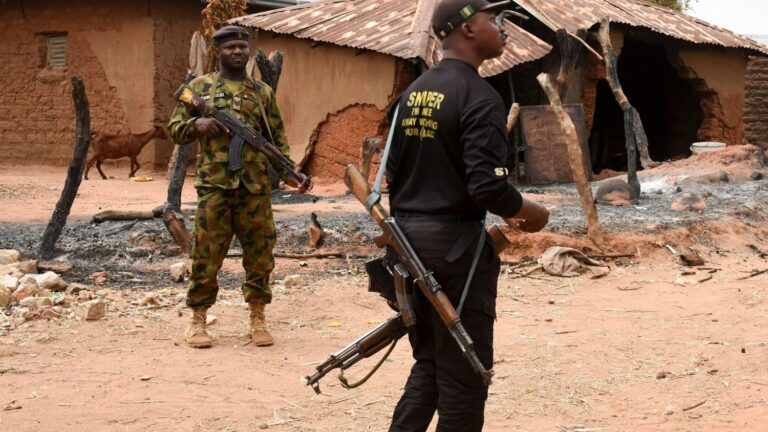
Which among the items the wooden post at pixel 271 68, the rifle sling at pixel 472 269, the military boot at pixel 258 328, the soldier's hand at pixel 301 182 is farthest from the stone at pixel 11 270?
the rifle sling at pixel 472 269

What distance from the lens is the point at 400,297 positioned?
3.33m

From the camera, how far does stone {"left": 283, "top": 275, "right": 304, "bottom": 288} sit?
753cm

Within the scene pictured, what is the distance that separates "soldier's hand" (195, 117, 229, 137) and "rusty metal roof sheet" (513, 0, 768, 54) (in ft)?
26.4

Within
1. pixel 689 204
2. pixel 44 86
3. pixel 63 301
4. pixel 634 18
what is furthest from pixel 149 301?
pixel 44 86

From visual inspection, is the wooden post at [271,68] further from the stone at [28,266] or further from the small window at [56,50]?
the small window at [56,50]

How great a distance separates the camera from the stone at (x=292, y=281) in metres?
7.53

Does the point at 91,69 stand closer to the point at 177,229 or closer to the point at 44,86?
the point at 44,86

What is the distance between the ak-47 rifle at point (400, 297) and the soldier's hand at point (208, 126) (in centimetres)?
210

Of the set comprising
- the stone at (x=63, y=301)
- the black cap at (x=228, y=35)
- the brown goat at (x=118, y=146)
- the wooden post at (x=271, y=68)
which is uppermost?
the black cap at (x=228, y=35)

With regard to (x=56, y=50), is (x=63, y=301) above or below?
above

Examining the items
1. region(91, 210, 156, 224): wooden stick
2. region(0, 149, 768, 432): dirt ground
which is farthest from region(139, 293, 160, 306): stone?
region(91, 210, 156, 224): wooden stick

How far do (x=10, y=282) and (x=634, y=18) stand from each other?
11.3 meters

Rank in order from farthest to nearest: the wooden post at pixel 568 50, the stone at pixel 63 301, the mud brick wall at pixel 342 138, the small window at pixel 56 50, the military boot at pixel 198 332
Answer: the small window at pixel 56 50 → the mud brick wall at pixel 342 138 → the wooden post at pixel 568 50 → the stone at pixel 63 301 → the military boot at pixel 198 332

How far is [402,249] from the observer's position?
3258 millimetres
